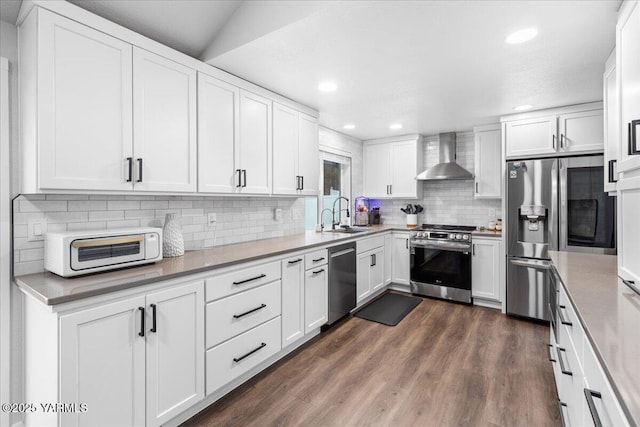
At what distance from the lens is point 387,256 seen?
14.4 feet

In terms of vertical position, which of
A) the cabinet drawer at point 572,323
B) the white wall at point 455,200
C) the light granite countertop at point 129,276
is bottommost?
the cabinet drawer at point 572,323

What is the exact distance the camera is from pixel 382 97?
305cm

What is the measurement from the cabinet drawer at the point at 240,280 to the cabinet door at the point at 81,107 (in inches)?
30.4

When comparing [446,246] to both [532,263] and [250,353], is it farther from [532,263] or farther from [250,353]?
[250,353]

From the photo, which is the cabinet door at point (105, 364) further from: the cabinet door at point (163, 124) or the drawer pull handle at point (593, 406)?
the drawer pull handle at point (593, 406)

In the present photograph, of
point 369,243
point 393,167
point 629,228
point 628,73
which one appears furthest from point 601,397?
point 393,167

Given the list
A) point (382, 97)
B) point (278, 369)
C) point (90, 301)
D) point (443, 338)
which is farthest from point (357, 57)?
point (443, 338)

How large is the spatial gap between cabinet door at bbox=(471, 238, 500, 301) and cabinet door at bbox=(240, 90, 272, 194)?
2.67m

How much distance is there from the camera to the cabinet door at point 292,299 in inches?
99.5

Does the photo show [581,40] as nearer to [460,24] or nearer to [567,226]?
[460,24]

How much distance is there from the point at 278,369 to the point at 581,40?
9.92 feet

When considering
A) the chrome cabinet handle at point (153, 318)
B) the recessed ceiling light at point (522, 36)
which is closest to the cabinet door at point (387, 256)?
the recessed ceiling light at point (522, 36)

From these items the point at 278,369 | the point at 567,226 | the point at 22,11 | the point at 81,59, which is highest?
the point at 22,11

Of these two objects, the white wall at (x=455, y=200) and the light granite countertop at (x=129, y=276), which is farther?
the white wall at (x=455, y=200)
